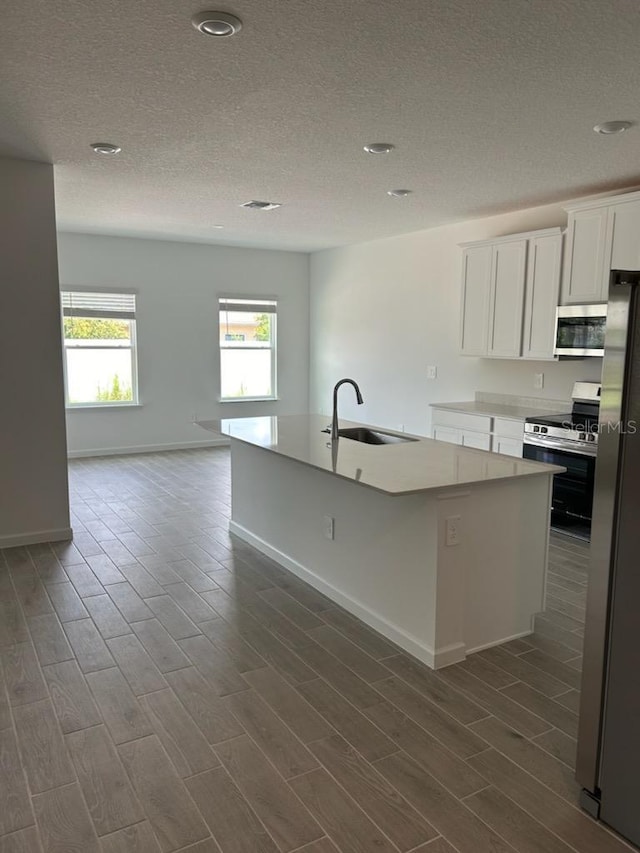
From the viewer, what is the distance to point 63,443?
4.56m

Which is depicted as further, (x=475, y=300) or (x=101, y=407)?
(x=101, y=407)

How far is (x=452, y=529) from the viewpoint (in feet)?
9.07

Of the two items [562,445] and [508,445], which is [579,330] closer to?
[562,445]

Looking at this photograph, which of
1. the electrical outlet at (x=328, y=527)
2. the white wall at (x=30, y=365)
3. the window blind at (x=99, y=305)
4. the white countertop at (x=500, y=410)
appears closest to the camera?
the electrical outlet at (x=328, y=527)

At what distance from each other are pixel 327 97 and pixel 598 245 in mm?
2601

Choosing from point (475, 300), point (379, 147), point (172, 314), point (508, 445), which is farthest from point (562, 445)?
point (172, 314)

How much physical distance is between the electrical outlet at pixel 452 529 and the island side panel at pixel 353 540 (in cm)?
6

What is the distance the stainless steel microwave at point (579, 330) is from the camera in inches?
185

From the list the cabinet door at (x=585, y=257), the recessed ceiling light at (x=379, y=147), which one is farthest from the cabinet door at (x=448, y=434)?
the recessed ceiling light at (x=379, y=147)

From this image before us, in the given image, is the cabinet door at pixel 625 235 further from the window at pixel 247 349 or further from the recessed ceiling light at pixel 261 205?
the window at pixel 247 349

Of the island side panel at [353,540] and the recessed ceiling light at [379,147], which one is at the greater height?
the recessed ceiling light at [379,147]

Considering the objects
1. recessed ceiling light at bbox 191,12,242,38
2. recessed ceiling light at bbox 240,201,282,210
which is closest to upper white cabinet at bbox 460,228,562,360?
recessed ceiling light at bbox 240,201,282,210

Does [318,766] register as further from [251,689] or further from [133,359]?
[133,359]

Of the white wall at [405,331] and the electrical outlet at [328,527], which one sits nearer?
the electrical outlet at [328,527]
